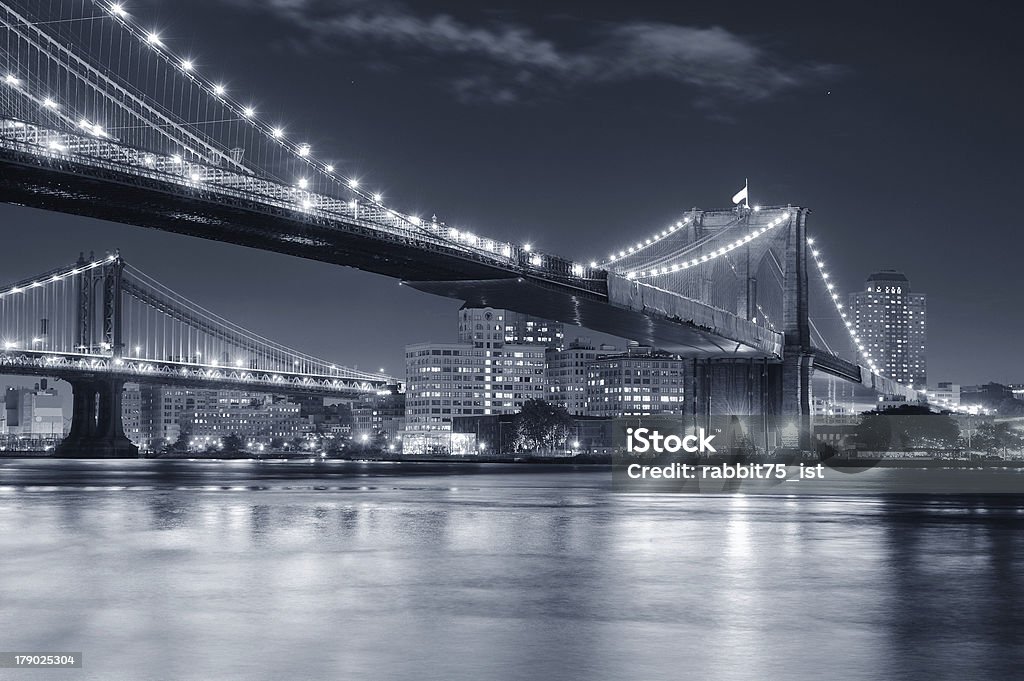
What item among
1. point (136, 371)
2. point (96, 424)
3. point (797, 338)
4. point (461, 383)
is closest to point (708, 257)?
point (797, 338)

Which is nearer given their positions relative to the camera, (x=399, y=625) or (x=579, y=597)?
(x=399, y=625)

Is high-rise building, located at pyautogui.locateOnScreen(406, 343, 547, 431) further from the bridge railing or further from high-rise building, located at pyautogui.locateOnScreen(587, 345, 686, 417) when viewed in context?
the bridge railing

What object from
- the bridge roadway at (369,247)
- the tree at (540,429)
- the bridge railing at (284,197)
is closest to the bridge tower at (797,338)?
the bridge roadway at (369,247)

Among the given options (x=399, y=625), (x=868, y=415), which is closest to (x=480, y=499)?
(x=399, y=625)

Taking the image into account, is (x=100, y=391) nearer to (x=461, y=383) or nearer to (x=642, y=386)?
(x=461, y=383)

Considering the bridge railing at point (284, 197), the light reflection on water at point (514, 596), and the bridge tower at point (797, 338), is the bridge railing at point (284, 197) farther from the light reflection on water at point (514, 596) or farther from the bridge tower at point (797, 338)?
the light reflection on water at point (514, 596)

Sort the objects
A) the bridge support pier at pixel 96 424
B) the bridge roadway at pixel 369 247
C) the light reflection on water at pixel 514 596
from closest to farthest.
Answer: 1. the light reflection on water at pixel 514 596
2. the bridge roadway at pixel 369 247
3. the bridge support pier at pixel 96 424

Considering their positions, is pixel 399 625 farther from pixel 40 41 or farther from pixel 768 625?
pixel 40 41
